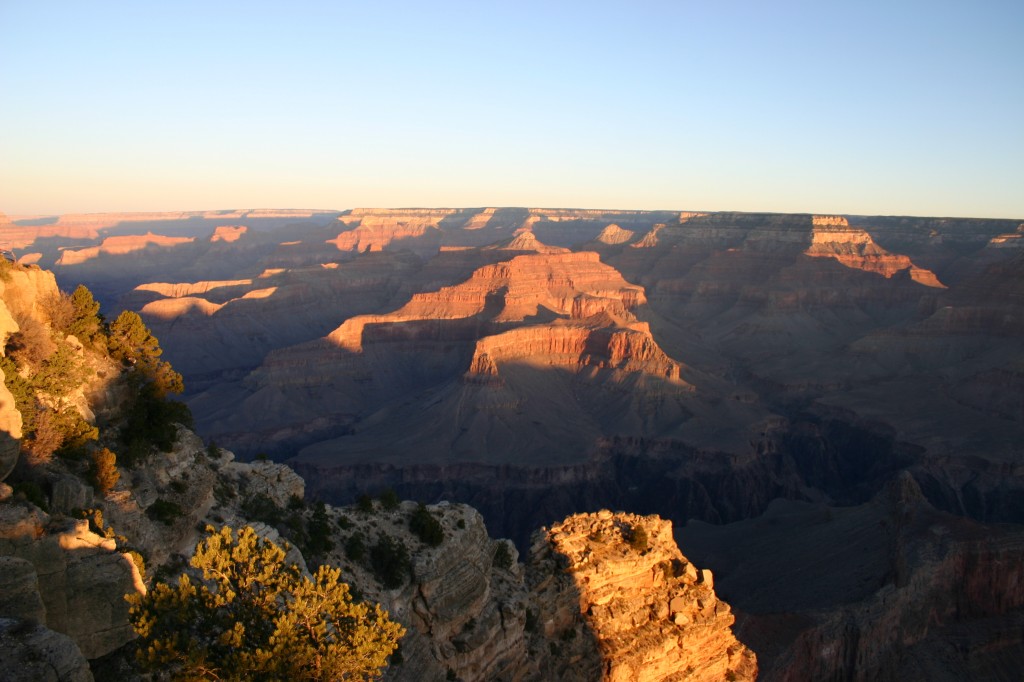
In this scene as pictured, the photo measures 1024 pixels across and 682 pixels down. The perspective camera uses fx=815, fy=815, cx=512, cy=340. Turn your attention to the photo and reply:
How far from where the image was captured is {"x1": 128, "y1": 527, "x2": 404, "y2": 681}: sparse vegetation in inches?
533

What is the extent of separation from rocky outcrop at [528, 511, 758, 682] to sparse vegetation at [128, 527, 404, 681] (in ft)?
45.1

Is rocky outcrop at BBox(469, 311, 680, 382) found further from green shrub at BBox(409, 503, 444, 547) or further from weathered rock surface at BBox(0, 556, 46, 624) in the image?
weathered rock surface at BBox(0, 556, 46, 624)

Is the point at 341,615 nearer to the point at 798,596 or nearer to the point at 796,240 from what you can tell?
the point at 798,596

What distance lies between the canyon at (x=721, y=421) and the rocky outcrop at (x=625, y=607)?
0.87m

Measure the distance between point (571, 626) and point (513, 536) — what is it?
164 feet

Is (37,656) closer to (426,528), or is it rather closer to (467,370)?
(426,528)

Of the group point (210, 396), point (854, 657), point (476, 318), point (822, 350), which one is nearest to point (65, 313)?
point (854, 657)

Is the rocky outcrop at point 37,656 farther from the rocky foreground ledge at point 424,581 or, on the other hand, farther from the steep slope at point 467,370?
the steep slope at point 467,370

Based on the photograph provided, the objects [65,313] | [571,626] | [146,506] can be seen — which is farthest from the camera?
[571,626]

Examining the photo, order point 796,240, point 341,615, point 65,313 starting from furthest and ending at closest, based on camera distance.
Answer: point 796,240 → point 65,313 → point 341,615

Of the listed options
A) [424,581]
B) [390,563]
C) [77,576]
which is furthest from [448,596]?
[77,576]

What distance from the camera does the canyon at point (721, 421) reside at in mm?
45156

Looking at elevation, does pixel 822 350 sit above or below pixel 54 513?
below

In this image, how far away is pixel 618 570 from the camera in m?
29.4
